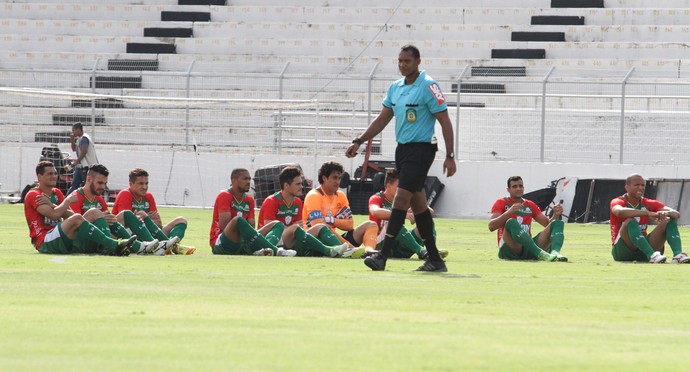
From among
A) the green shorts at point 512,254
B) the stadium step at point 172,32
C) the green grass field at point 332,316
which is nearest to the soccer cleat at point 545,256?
the green shorts at point 512,254

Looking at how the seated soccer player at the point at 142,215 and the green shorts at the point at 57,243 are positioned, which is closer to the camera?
the green shorts at the point at 57,243

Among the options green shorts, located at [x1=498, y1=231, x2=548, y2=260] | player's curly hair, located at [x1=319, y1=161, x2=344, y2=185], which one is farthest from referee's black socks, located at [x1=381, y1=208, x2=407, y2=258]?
player's curly hair, located at [x1=319, y1=161, x2=344, y2=185]

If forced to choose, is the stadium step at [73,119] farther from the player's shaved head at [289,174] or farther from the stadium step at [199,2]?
the player's shaved head at [289,174]

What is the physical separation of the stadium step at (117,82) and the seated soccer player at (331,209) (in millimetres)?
20274

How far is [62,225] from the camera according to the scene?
13.5 meters

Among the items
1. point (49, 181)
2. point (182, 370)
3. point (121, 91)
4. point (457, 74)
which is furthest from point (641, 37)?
point (182, 370)

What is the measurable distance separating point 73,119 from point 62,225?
63.6 ft

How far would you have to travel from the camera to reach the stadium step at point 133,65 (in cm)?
3597

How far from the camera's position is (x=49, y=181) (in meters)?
13.7

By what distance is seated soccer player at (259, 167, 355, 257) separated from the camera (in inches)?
560

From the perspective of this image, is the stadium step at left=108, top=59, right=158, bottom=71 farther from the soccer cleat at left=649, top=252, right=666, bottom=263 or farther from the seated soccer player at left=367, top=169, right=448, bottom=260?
the soccer cleat at left=649, top=252, right=666, bottom=263

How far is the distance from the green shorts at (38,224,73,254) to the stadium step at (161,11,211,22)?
25.0 meters

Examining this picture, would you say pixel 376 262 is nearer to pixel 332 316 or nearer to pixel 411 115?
pixel 411 115

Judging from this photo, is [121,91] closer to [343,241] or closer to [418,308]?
[343,241]
